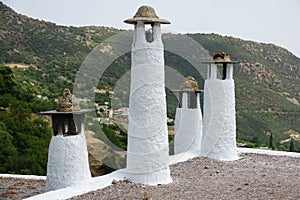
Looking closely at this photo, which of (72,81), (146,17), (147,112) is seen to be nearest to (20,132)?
(72,81)

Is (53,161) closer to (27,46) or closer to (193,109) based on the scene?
(193,109)

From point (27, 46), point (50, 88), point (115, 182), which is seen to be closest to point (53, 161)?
point (115, 182)

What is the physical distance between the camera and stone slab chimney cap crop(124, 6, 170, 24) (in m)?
9.19

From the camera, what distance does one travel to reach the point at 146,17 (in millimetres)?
9250

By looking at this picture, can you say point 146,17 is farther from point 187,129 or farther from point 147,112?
point 187,129

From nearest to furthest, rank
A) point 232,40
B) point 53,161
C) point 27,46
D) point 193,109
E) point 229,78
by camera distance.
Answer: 1. point 53,161
2. point 229,78
3. point 193,109
4. point 27,46
5. point 232,40

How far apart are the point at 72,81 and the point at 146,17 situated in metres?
20.5

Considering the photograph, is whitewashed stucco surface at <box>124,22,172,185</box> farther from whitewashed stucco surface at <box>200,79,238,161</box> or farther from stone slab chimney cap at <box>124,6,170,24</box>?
whitewashed stucco surface at <box>200,79,238,161</box>

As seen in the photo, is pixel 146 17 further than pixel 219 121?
No

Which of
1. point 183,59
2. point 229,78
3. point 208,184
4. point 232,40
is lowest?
point 208,184

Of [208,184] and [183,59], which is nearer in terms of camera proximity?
[208,184]

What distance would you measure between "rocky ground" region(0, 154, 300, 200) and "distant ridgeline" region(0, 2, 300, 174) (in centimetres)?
668

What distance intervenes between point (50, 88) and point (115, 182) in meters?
20.2

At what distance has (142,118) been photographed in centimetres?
940
